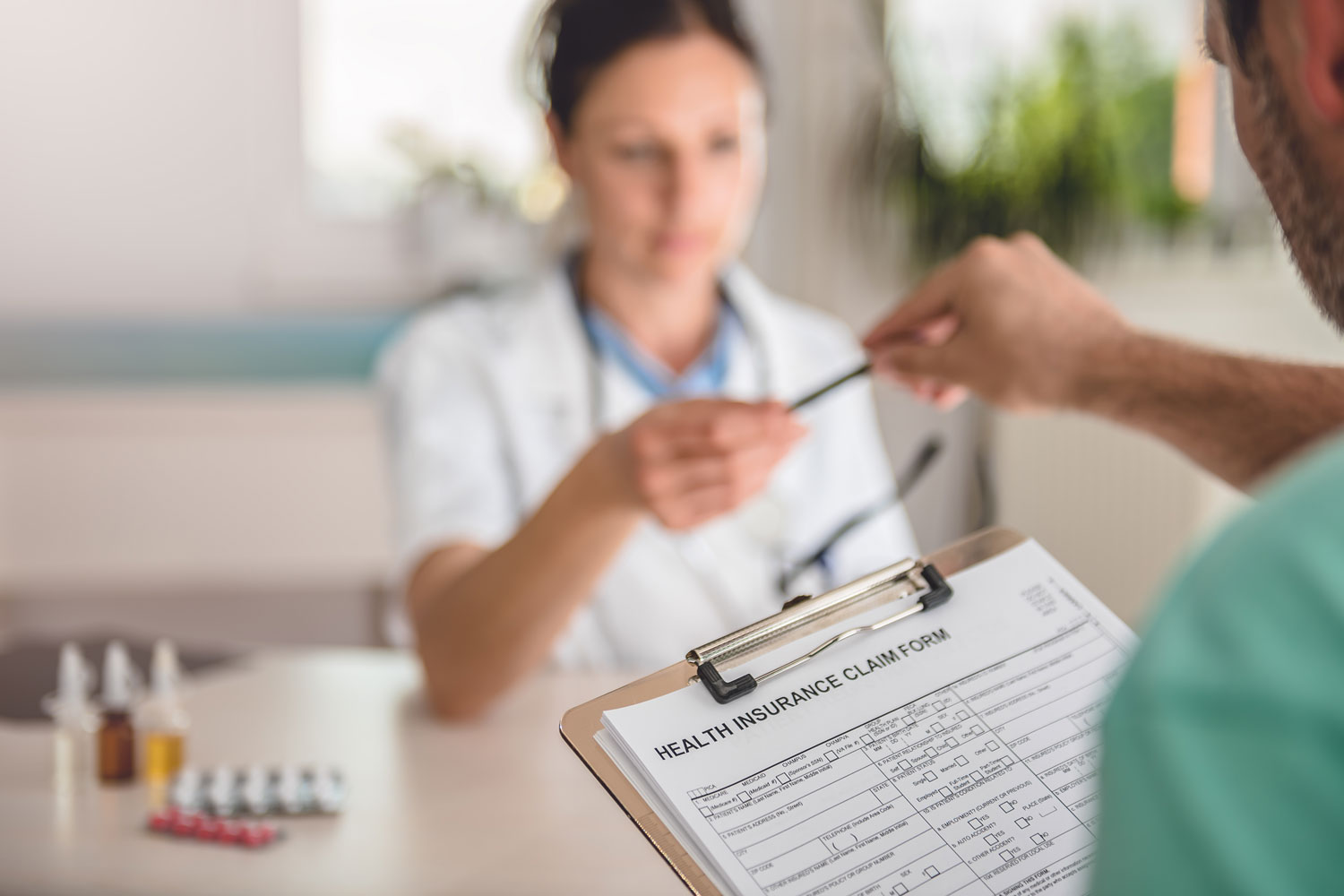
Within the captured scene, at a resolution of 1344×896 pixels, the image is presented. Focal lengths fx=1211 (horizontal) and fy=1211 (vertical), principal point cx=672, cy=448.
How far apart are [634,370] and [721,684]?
99 centimetres

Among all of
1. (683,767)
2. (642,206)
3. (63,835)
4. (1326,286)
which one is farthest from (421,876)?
(642,206)

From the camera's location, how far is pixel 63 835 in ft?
2.82

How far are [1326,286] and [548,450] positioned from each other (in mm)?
1068

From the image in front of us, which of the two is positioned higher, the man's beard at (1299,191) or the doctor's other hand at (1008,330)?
the doctor's other hand at (1008,330)

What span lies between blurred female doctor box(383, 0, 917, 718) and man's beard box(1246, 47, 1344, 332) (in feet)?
2.67

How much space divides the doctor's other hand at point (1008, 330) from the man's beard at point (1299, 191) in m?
0.43

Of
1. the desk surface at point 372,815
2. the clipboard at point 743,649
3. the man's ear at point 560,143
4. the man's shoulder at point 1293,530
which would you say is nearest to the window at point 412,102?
the man's ear at point 560,143

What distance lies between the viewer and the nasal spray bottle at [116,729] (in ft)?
3.14

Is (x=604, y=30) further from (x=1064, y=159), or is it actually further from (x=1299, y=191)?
(x=1064, y=159)

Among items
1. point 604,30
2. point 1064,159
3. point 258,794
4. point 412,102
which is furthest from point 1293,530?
point 412,102

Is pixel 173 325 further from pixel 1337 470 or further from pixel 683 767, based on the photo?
pixel 1337 470

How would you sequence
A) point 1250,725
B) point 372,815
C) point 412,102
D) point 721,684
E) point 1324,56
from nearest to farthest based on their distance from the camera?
1. point 1250,725
2. point 1324,56
3. point 721,684
4. point 372,815
5. point 412,102

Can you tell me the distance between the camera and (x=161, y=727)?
0.98m

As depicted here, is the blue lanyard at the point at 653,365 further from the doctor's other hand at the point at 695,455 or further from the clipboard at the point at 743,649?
the clipboard at the point at 743,649
